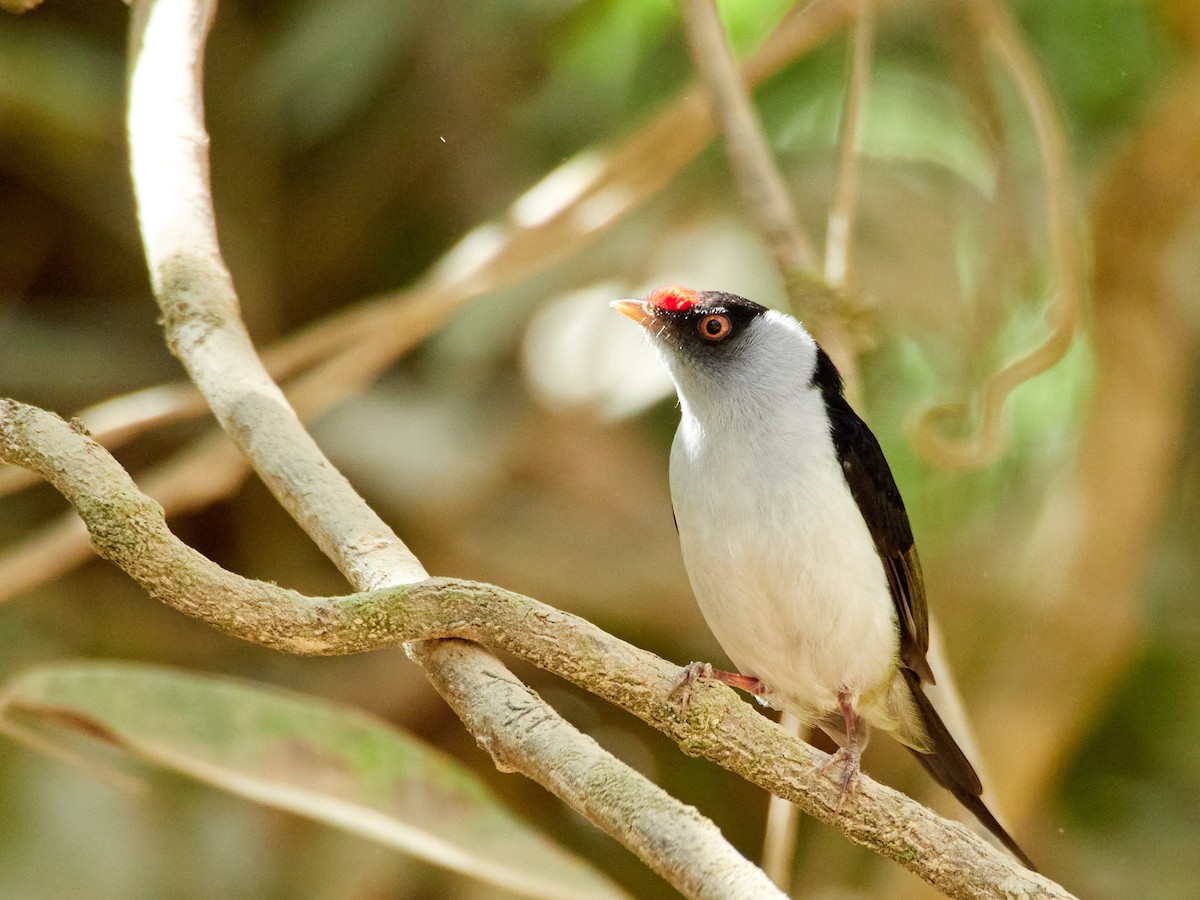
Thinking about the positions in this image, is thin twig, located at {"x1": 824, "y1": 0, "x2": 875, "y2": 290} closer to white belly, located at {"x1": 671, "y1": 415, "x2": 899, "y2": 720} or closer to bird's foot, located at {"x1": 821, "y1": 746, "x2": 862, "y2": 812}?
white belly, located at {"x1": 671, "y1": 415, "x2": 899, "y2": 720}

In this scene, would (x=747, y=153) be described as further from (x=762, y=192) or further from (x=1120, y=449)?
(x=1120, y=449)

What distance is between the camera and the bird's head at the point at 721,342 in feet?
8.88

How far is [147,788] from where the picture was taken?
3713 mm

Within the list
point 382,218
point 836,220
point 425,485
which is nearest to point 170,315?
point 836,220

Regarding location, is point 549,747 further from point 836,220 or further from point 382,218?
point 382,218

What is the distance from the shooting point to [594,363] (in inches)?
166

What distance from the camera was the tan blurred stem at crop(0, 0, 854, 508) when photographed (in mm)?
3402

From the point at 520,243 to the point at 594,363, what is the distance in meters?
0.77

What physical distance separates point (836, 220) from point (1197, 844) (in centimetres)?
302

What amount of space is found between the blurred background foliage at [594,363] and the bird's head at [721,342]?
1177 mm

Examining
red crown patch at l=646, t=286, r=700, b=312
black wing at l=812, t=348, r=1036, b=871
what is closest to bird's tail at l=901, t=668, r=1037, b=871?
black wing at l=812, t=348, r=1036, b=871

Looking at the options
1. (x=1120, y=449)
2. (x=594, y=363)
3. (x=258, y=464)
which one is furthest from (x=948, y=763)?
(x=594, y=363)

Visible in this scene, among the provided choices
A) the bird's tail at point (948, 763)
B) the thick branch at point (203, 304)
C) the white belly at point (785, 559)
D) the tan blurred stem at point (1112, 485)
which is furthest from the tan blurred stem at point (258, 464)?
the tan blurred stem at point (1112, 485)

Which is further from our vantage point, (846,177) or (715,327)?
(846,177)
